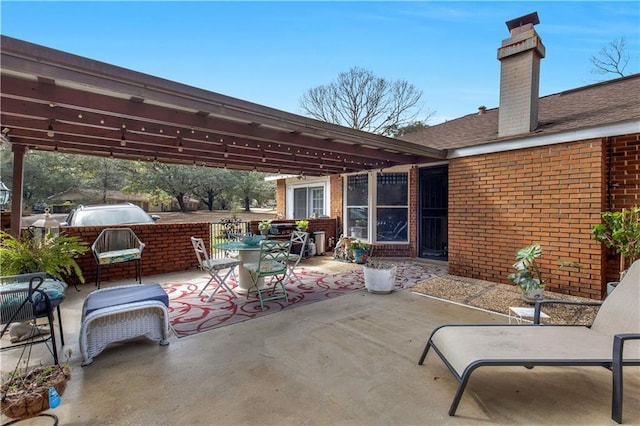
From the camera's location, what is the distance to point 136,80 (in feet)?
8.93

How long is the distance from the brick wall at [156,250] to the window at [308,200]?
168 inches

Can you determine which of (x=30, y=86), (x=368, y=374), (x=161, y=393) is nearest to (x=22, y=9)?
(x=30, y=86)

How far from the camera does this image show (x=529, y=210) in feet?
16.1

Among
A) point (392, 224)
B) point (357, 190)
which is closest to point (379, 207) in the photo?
point (392, 224)

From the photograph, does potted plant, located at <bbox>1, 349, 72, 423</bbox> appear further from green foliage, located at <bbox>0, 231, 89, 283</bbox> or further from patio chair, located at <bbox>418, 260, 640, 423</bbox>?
patio chair, located at <bbox>418, 260, 640, 423</bbox>

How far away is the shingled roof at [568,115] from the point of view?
14.6ft

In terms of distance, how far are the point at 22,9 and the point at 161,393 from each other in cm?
447

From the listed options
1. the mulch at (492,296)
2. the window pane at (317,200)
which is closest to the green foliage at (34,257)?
the mulch at (492,296)

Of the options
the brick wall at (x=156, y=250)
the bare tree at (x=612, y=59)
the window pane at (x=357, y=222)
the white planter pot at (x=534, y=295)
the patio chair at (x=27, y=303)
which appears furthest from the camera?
the bare tree at (x=612, y=59)

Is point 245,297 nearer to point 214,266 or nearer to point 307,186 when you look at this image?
point 214,266

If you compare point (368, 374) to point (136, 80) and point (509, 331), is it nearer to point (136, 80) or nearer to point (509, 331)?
point (509, 331)

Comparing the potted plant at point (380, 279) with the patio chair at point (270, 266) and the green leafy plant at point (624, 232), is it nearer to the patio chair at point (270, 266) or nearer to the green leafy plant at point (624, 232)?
the patio chair at point (270, 266)

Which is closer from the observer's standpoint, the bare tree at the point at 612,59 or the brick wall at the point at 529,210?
the brick wall at the point at 529,210

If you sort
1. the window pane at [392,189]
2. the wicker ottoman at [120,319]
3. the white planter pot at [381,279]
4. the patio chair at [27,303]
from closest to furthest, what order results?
1. the patio chair at [27,303]
2. the wicker ottoman at [120,319]
3. the white planter pot at [381,279]
4. the window pane at [392,189]
